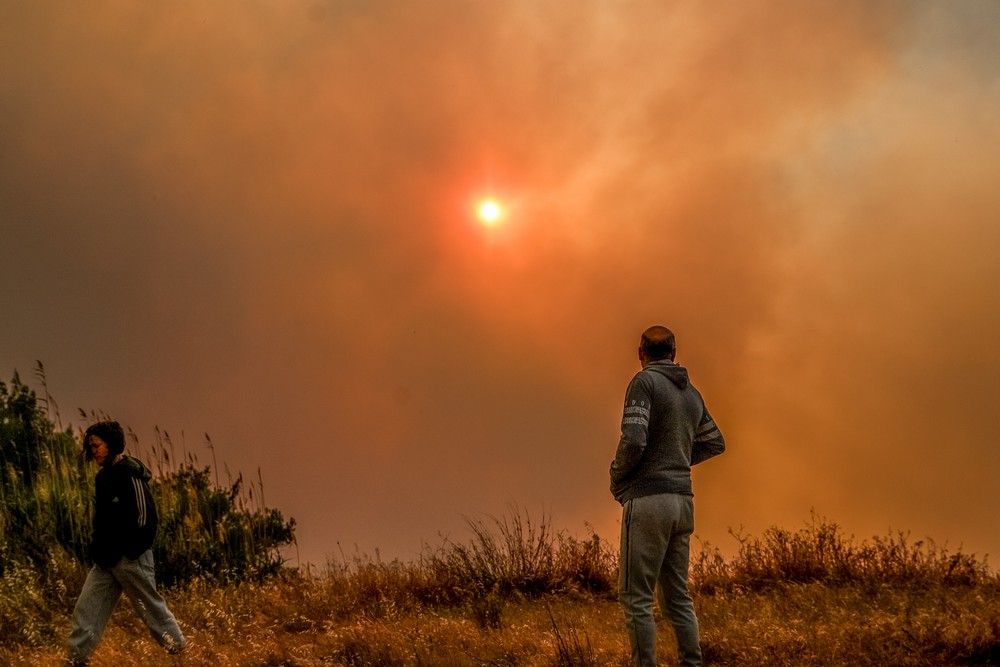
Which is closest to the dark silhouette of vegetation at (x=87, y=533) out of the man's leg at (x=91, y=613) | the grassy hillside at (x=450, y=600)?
the grassy hillside at (x=450, y=600)

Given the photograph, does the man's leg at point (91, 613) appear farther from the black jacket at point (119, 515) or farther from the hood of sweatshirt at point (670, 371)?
the hood of sweatshirt at point (670, 371)

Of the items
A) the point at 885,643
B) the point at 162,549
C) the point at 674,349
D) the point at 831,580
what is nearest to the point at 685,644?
the point at 674,349

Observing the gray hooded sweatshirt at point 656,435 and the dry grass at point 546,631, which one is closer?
the gray hooded sweatshirt at point 656,435

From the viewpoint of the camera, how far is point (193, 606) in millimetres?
11352

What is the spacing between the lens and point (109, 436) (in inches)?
319

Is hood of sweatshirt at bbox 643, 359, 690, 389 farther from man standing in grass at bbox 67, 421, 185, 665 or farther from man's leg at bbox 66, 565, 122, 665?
man's leg at bbox 66, 565, 122, 665

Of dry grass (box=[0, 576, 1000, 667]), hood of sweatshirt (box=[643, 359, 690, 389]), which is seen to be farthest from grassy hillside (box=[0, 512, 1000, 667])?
hood of sweatshirt (box=[643, 359, 690, 389])

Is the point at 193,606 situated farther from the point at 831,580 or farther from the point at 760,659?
the point at 831,580

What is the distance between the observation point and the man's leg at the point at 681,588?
6422 mm

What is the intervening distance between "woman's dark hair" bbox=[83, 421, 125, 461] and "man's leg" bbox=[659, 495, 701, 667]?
460cm

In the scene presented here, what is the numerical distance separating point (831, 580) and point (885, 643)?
409cm

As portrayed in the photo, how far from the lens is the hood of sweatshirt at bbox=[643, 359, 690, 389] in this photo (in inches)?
254

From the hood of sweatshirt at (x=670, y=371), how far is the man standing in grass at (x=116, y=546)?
172 inches

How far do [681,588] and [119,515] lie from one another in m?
4.56
